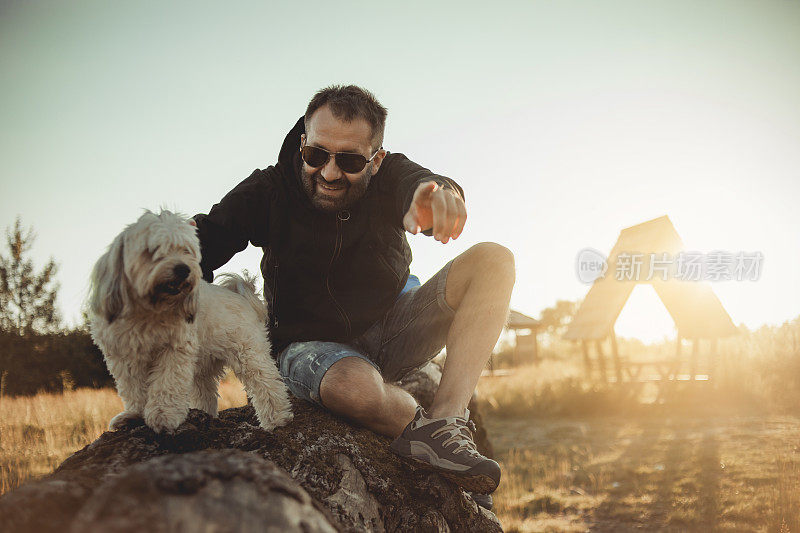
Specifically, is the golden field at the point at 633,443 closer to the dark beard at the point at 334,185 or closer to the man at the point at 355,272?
the man at the point at 355,272

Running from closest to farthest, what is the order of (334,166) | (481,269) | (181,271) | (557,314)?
1. (181,271)
2. (481,269)
3. (334,166)
4. (557,314)

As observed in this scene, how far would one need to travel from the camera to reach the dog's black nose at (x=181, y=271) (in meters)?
2.54

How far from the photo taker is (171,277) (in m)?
2.54

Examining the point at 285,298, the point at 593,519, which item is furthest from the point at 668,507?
the point at 285,298

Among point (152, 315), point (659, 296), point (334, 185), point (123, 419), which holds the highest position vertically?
point (334, 185)

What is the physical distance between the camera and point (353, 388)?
3.04m

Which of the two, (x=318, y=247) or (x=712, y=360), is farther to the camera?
(x=712, y=360)

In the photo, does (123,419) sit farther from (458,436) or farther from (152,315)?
(458,436)

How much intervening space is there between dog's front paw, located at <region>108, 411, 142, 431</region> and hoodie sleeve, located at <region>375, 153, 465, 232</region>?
69.6 inches

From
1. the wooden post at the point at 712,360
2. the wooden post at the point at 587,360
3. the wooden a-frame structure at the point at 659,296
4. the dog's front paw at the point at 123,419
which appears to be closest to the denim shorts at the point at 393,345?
the dog's front paw at the point at 123,419

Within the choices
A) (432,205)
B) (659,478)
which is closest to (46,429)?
(432,205)

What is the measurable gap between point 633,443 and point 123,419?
27.1 ft

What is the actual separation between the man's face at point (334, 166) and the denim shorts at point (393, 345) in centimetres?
78

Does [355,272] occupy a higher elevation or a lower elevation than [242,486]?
higher
